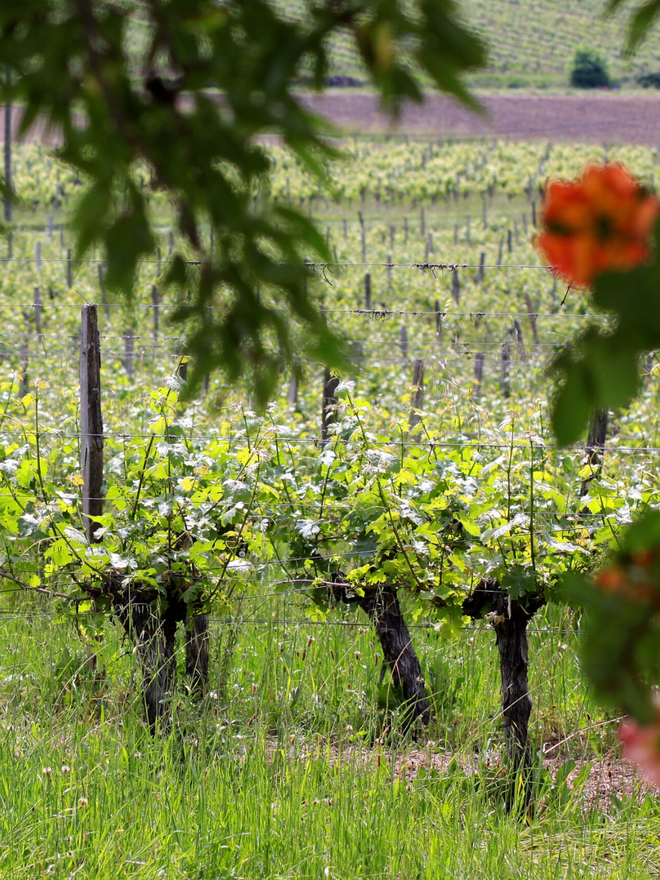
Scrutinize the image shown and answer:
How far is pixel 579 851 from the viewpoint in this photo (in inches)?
102

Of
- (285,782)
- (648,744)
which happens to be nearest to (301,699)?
(285,782)

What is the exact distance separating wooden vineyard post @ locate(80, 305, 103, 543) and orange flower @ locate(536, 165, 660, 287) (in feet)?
10.3

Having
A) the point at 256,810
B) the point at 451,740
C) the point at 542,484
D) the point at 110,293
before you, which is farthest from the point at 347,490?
the point at 110,293

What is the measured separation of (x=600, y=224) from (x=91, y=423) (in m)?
3.25

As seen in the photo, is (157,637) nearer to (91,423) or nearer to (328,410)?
(91,423)

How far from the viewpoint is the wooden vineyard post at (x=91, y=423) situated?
3.71 metres

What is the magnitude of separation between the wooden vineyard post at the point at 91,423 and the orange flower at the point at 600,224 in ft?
10.3

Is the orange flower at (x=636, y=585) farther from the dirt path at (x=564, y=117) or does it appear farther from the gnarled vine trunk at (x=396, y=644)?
the dirt path at (x=564, y=117)

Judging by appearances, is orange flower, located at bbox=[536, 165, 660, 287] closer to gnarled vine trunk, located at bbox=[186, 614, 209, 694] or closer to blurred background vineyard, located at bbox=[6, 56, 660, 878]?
blurred background vineyard, located at bbox=[6, 56, 660, 878]

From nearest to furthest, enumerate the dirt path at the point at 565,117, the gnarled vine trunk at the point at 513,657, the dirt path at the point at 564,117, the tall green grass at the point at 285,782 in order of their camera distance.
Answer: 1. the tall green grass at the point at 285,782
2. the gnarled vine trunk at the point at 513,657
3. the dirt path at the point at 564,117
4. the dirt path at the point at 565,117

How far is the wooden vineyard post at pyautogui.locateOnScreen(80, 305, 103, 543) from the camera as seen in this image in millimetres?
3711

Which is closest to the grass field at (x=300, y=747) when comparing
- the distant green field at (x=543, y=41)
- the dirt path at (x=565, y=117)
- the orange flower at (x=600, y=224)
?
the orange flower at (x=600, y=224)

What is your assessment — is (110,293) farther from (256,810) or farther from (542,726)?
(542,726)

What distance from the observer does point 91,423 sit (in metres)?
3.76
